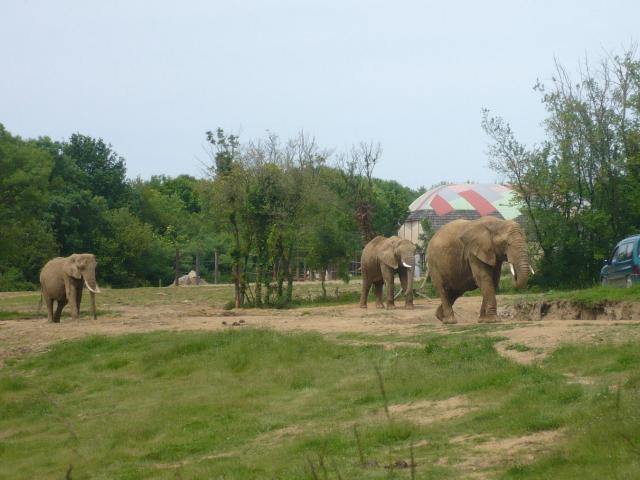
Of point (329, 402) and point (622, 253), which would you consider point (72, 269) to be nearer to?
point (622, 253)

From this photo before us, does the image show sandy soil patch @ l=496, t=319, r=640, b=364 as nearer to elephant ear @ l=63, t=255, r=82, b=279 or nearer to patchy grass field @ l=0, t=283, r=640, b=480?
patchy grass field @ l=0, t=283, r=640, b=480

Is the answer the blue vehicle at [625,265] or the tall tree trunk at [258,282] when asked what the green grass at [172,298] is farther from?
the blue vehicle at [625,265]

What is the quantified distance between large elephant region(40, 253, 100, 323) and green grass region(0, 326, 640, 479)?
7.92 m

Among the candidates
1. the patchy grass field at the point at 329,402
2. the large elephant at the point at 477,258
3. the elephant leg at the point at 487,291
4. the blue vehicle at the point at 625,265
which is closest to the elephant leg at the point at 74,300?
the patchy grass field at the point at 329,402

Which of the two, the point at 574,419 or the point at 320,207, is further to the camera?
the point at 320,207

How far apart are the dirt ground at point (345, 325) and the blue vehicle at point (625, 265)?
2.09m

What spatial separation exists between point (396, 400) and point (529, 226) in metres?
25.7

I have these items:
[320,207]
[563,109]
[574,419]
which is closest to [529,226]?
[563,109]

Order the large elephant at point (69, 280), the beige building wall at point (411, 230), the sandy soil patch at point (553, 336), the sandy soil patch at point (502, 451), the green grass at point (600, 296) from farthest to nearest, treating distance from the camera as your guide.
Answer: the beige building wall at point (411, 230) < the large elephant at point (69, 280) < the green grass at point (600, 296) < the sandy soil patch at point (553, 336) < the sandy soil patch at point (502, 451)

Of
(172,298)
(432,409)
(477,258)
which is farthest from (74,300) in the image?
(432,409)

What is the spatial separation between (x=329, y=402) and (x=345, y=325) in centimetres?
830

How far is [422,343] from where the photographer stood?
1753cm

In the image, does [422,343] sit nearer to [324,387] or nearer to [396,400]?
[324,387]

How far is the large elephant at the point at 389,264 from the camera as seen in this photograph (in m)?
30.0
